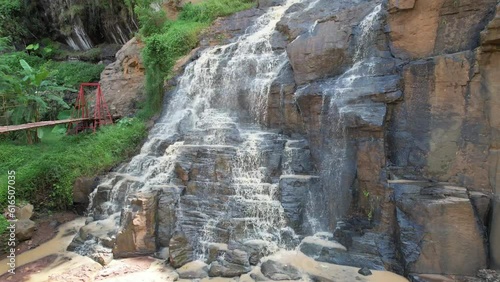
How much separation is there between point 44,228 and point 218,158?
5.00 metres

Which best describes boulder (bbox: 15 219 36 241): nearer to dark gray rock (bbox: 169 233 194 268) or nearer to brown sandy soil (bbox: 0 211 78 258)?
brown sandy soil (bbox: 0 211 78 258)

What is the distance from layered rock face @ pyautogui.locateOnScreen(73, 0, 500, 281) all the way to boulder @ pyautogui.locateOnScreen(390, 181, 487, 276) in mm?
17

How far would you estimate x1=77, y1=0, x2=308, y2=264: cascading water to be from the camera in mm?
7172

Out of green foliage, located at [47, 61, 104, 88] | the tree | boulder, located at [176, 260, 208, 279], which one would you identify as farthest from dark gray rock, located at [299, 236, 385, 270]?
green foliage, located at [47, 61, 104, 88]

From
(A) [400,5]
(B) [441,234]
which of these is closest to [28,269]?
(B) [441,234]

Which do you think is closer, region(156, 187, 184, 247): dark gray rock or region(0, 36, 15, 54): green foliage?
region(156, 187, 184, 247): dark gray rock

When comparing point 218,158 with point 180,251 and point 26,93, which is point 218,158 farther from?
point 26,93

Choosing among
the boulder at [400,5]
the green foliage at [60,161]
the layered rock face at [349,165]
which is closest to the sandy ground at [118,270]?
the layered rock face at [349,165]

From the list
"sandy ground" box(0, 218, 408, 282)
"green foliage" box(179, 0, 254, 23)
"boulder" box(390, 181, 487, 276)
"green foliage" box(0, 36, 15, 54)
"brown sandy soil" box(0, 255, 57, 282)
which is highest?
"green foliage" box(179, 0, 254, 23)

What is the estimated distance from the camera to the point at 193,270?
20.9ft

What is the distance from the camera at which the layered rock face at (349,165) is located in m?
5.92

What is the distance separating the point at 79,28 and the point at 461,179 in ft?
62.4

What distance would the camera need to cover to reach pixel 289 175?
7.59 m

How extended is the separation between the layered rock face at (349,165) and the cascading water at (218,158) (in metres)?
0.04
